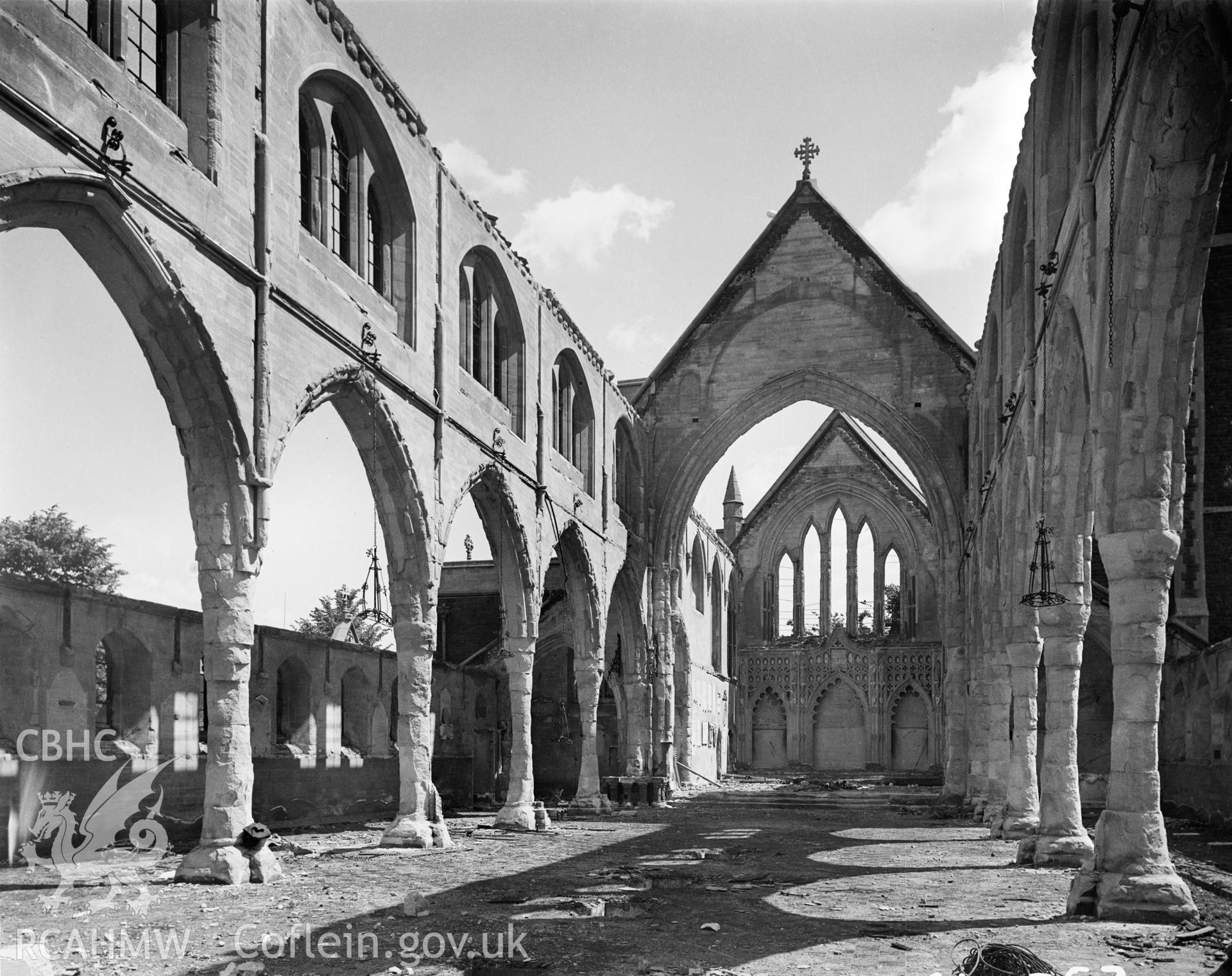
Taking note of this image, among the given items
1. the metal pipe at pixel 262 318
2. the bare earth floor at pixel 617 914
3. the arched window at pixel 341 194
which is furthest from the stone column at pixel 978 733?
the metal pipe at pixel 262 318

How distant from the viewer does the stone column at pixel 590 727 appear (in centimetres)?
2291

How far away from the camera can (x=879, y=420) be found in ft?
85.1

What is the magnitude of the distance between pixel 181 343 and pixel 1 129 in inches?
105

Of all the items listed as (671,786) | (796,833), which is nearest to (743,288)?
A: (671,786)

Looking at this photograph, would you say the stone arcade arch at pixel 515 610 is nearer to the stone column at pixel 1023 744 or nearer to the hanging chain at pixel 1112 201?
the stone column at pixel 1023 744

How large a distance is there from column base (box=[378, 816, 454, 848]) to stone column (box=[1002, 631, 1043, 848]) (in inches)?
277

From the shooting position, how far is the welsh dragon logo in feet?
38.5

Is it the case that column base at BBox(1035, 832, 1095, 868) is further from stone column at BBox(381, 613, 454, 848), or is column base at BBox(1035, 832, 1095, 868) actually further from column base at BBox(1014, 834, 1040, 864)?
stone column at BBox(381, 613, 454, 848)

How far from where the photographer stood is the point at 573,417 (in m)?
24.2

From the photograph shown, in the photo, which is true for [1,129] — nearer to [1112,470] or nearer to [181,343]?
[181,343]

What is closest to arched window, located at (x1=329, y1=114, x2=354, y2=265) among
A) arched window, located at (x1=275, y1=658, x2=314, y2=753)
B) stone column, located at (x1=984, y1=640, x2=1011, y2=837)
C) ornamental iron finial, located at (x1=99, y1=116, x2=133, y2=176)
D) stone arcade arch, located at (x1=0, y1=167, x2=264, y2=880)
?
stone arcade arch, located at (x1=0, y1=167, x2=264, y2=880)

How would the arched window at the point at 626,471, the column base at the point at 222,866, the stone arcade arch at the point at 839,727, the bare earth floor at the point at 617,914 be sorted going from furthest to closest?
1. the stone arcade arch at the point at 839,727
2. the arched window at the point at 626,471
3. the column base at the point at 222,866
4. the bare earth floor at the point at 617,914

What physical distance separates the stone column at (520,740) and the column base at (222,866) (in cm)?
781

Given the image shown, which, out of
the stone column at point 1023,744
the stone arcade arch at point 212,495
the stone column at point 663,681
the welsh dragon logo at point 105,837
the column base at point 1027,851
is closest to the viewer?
the stone arcade arch at point 212,495
